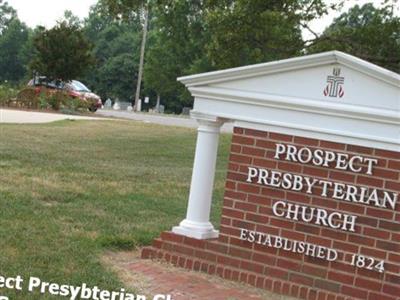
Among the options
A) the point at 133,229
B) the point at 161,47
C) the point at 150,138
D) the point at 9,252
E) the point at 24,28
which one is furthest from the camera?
the point at 24,28

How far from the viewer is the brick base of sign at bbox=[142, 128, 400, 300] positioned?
488cm

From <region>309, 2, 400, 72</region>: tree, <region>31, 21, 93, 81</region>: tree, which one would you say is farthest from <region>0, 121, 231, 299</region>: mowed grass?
<region>31, 21, 93, 81</region>: tree

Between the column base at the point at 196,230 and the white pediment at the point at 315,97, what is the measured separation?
3.04 feet

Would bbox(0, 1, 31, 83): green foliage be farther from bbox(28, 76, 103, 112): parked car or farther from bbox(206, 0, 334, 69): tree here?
bbox(206, 0, 334, 69): tree

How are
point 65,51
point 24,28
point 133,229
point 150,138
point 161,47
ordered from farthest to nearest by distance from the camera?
point 24,28
point 161,47
point 65,51
point 150,138
point 133,229

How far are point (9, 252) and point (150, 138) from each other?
11.6 m

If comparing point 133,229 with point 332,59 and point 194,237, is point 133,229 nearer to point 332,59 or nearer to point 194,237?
point 194,237

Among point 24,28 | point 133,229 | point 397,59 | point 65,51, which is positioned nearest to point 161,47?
point 65,51

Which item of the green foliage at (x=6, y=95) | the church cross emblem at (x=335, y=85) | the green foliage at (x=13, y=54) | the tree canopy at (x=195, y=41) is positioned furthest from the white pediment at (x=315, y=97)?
the green foliage at (x=13, y=54)

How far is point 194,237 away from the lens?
5.64m

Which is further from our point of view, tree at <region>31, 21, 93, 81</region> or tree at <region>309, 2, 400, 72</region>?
tree at <region>31, 21, 93, 81</region>

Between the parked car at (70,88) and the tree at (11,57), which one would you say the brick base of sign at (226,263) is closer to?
the parked car at (70,88)

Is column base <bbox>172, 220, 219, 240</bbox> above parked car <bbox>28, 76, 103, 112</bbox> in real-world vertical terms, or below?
below

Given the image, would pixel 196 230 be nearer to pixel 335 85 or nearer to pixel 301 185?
pixel 301 185
